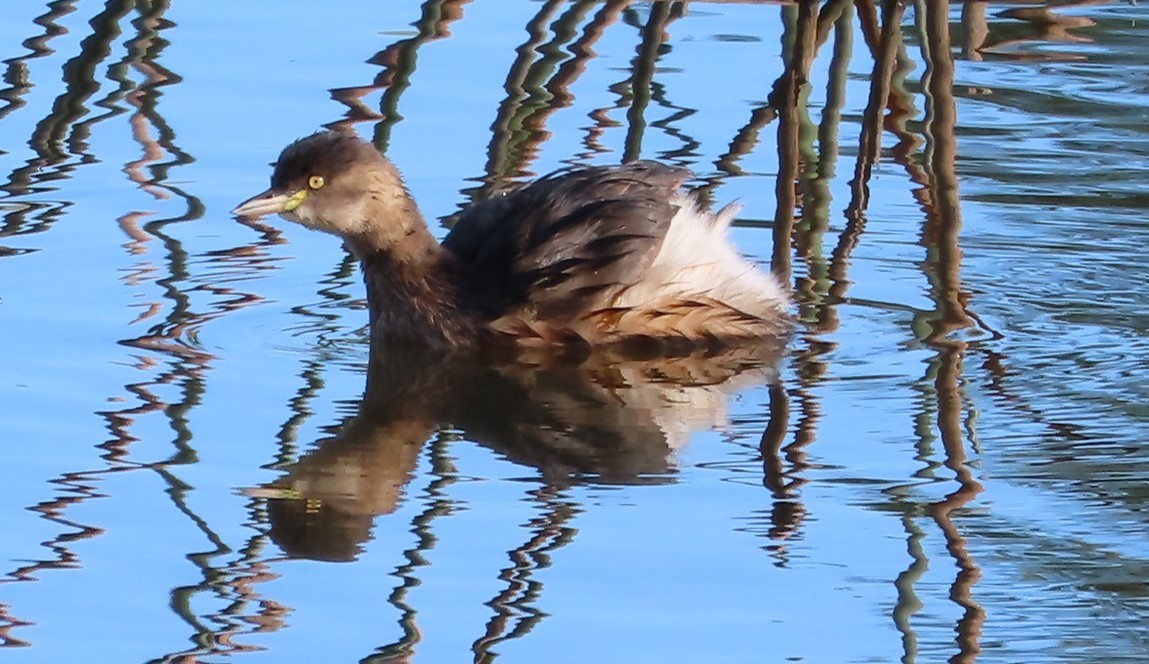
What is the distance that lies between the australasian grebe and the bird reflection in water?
0.10 meters

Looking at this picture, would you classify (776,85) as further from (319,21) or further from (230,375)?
(230,375)

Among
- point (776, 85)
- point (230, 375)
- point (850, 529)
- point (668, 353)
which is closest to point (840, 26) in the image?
point (776, 85)

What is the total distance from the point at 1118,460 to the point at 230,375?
2.27 metres

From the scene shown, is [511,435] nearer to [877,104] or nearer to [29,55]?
[877,104]

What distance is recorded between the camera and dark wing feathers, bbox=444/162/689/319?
6.82 metres

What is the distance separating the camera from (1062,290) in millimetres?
7113

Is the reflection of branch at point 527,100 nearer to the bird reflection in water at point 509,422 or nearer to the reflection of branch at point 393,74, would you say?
the reflection of branch at point 393,74

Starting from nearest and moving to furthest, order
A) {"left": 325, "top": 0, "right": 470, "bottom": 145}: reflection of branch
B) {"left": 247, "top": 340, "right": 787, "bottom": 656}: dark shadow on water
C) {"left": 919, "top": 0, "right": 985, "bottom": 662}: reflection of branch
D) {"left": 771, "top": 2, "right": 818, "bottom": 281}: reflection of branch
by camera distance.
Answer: {"left": 919, "top": 0, "right": 985, "bottom": 662}: reflection of branch, {"left": 247, "top": 340, "right": 787, "bottom": 656}: dark shadow on water, {"left": 771, "top": 2, "right": 818, "bottom": 281}: reflection of branch, {"left": 325, "top": 0, "right": 470, "bottom": 145}: reflection of branch

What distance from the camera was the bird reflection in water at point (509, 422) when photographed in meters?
5.39

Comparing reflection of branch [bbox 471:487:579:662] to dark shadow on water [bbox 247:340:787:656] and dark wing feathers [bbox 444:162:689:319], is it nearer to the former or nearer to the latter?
dark shadow on water [bbox 247:340:787:656]

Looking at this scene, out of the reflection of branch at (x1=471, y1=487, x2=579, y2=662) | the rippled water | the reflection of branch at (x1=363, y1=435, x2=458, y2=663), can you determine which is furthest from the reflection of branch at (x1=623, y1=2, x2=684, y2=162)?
the reflection of branch at (x1=471, y1=487, x2=579, y2=662)

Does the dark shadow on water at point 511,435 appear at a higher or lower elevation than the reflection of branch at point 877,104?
lower

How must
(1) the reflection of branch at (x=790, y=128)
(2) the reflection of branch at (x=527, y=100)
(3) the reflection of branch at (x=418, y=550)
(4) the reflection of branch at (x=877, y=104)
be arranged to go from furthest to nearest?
(2) the reflection of branch at (x=527, y=100) < (4) the reflection of branch at (x=877, y=104) < (1) the reflection of branch at (x=790, y=128) < (3) the reflection of branch at (x=418, y=550)

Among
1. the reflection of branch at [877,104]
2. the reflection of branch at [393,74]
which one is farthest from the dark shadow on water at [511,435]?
the reflection of branch at [393,74]
